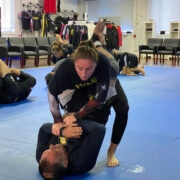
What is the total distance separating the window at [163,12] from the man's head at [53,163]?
1431 cm

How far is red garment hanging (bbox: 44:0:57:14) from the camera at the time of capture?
15.7m

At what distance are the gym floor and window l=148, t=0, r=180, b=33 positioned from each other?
33.1 feet

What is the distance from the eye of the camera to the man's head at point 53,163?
250 cm

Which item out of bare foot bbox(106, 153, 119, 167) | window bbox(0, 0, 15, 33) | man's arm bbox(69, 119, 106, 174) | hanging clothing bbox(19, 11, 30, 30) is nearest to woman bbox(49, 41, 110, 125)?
man's arm bbox(69, 119, 106, 174)

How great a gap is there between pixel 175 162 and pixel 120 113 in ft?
2.29

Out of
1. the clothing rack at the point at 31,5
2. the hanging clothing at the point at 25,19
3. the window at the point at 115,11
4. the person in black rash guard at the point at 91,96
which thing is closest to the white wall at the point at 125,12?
the window at the point at 115,11

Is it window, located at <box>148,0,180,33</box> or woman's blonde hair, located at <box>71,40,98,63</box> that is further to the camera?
window, located at <box>148,0,180,33</box>

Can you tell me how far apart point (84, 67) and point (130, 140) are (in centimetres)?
151

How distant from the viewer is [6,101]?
573 cm

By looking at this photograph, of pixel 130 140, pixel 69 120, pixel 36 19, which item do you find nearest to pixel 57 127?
pixel 69 120

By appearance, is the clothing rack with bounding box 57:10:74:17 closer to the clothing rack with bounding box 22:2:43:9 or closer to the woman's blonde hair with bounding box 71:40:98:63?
the clothing rack with bounding box 22:2:43:9

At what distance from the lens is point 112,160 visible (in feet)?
9.95

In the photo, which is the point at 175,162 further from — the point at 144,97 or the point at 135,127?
the point at 144,97

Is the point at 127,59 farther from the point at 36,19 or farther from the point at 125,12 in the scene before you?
the point at 125,12
